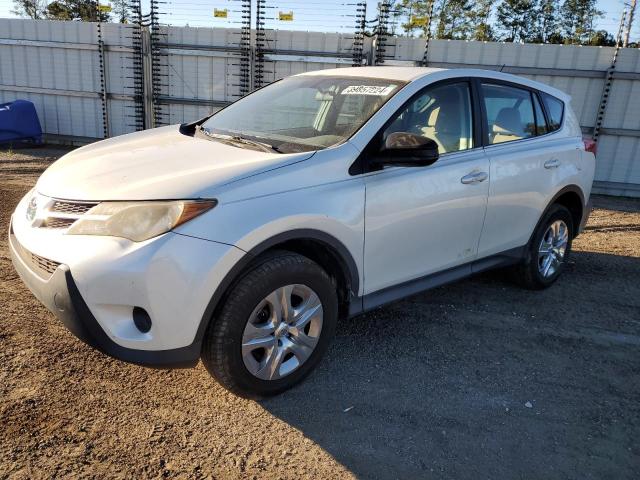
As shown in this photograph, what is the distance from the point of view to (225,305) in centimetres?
253

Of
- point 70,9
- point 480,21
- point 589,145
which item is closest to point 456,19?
point 480,21

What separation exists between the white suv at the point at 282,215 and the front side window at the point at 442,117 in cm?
1

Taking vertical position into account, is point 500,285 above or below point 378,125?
below

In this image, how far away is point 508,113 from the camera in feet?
13.6

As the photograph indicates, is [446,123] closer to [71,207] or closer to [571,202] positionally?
[571,202]

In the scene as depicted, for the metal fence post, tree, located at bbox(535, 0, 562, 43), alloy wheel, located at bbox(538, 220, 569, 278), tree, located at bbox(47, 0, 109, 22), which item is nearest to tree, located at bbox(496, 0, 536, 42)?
tree, located at bbox(535, 0, 562, 43)

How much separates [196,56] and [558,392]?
33.2 feet

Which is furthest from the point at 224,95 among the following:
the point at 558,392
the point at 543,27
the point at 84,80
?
the point at 543,27

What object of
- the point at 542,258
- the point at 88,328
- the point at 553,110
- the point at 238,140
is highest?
the point at 553,110

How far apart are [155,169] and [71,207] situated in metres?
0.44

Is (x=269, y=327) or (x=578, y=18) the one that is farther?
(x=578, y=18)

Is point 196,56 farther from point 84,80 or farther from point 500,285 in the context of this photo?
point 500,285

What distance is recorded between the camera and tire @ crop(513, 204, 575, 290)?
4484mm

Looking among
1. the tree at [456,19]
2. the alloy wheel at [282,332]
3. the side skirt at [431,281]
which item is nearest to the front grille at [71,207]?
the alloy wheel at [282,332]
